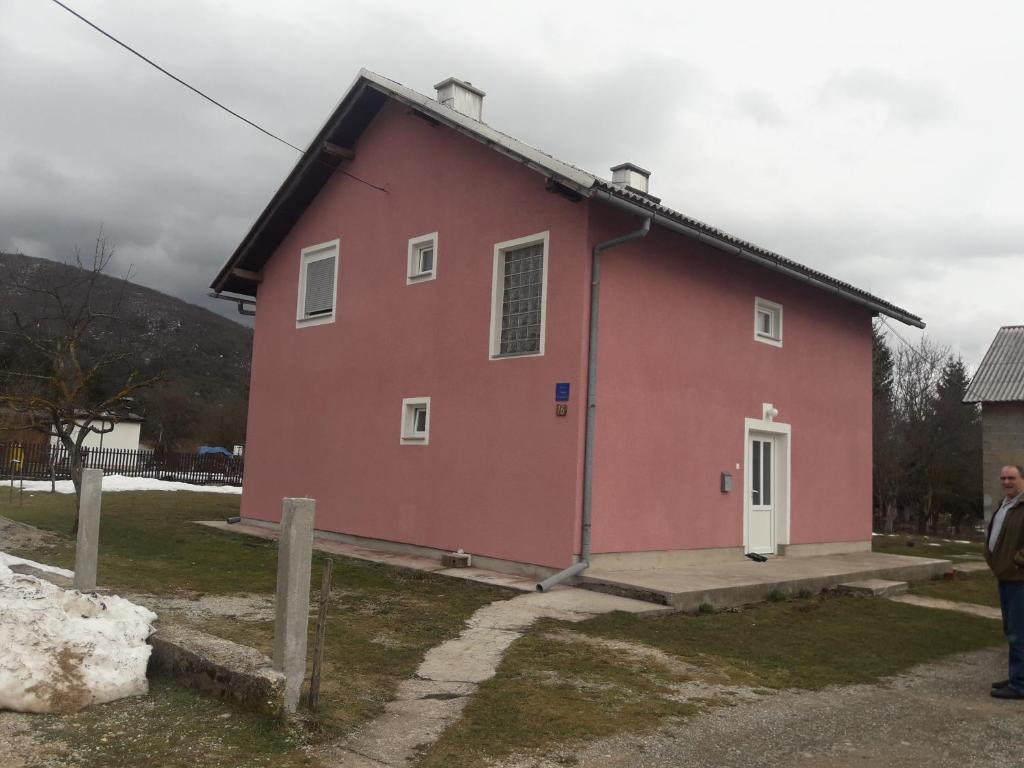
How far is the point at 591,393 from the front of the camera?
960cm

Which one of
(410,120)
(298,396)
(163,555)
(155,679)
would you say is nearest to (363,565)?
(163,555)

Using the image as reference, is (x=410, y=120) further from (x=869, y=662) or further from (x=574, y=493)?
(x=869, y=662)

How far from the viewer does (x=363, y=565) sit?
10.5 m

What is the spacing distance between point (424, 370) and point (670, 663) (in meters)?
6.49

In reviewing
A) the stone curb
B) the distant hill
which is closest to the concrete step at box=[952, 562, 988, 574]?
the stone curb

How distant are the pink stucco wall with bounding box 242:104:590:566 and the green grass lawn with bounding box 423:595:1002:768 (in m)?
2.43

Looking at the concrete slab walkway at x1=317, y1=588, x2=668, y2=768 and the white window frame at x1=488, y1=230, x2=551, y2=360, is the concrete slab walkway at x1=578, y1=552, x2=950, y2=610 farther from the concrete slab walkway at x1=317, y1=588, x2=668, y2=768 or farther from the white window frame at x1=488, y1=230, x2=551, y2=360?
the white window frame at x1=488, y1=230, x2=551, y2=360

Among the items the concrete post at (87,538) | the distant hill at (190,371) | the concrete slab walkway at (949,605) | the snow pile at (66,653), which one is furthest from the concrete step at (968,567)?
the distant hill at (190,371)

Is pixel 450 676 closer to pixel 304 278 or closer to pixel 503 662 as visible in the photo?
pixel 503 662

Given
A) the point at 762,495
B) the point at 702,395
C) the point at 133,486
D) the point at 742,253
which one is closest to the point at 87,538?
the point at 702,395

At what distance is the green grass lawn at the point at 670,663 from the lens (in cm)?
444

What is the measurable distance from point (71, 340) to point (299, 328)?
3.48m

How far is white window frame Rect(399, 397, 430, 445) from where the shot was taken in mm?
11625

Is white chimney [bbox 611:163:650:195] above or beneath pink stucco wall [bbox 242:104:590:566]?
above
